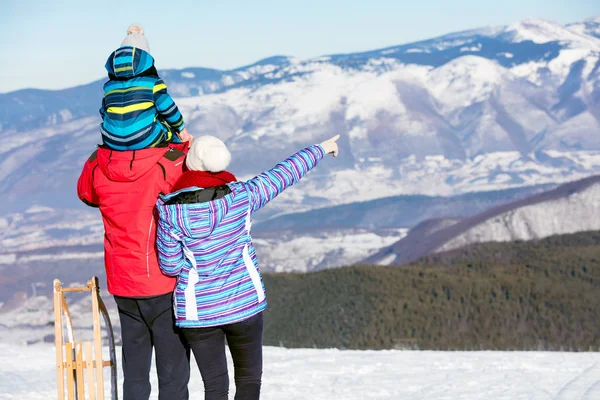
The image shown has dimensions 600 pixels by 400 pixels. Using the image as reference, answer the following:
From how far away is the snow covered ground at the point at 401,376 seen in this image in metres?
11.5

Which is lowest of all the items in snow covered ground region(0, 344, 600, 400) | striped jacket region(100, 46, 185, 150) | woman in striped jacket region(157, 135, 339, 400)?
snow covered ground region(0, 344, 600, 400)

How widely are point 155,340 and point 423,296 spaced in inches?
2789

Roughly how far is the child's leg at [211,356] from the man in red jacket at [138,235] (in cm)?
28

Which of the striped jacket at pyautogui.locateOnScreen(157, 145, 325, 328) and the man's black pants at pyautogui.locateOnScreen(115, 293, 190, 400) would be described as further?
the man's black pants at pyautogui.locateOnScreen(115, 293, 190, 400)

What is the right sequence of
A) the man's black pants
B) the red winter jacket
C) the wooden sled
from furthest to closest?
the wooden sled, the man's black pants, the red winter jacket

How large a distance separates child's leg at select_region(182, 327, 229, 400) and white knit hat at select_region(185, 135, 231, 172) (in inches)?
42.8

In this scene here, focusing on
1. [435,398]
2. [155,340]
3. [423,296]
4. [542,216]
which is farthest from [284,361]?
[542,216]

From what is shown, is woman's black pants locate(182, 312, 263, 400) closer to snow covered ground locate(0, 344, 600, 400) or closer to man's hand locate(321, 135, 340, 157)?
man's hand locate(321, 135, 340, 157)

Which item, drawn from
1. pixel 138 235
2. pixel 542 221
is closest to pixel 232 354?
pixel 138 235

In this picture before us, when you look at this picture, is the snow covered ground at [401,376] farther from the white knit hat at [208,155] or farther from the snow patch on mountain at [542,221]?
the snow patch on mountain at [542,221]

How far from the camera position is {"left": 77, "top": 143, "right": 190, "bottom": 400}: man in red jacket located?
22.5 ft

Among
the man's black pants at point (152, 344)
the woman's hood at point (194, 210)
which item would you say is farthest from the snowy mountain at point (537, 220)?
the woman's hood at point (194, 210)

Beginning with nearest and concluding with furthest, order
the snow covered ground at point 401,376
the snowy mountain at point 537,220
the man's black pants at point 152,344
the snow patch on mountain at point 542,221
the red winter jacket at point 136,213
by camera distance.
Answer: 1. the red winter jacket at point 136,213
2. the man's black pants at point 152,344
3. the snow covered ground at point 401,376
4. the snow patch on mountain at point 542,221
5. the snowy mountain at point 537,220

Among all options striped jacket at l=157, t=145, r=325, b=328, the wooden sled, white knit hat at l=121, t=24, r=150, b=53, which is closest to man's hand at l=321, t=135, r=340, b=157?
striped jacket at l=157, t=145, r=325, b=328
